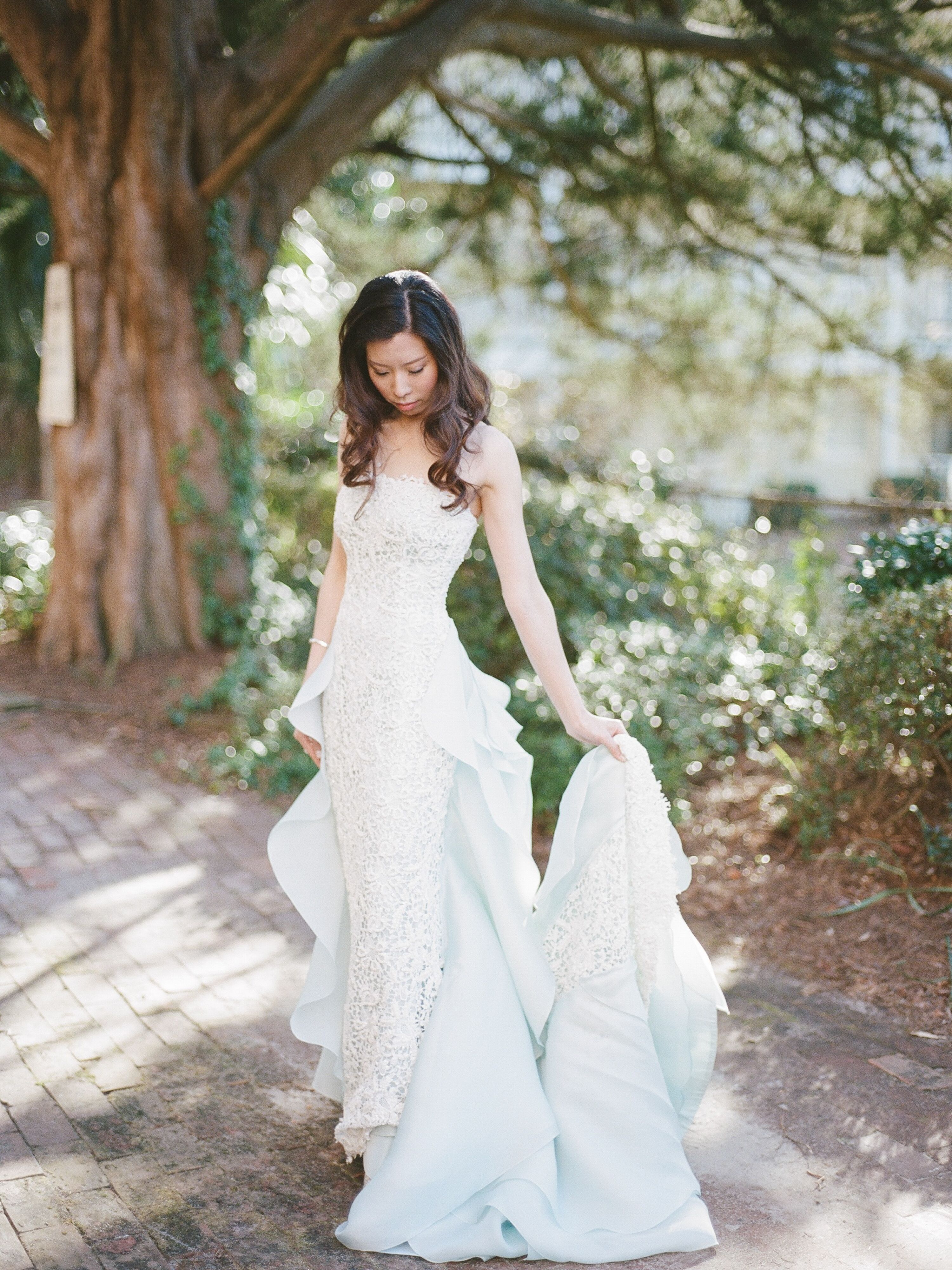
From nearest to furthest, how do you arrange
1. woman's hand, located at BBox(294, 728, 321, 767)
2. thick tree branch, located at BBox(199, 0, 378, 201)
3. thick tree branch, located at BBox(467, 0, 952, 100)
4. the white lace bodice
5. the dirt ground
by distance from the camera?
the white lace bodice, woman's hand, located at BBox(294, 728, 321, 767), the dirt ground, thick tree branch, located at BBox(199, 0, 378, 201), thick tree branch, located at BBox(467, 0, 952, 100)

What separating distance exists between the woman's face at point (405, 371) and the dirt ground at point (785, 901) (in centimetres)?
248

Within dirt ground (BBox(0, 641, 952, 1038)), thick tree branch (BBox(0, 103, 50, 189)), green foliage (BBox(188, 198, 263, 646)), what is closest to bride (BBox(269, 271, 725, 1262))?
dirt ground (BBox(0, 641, 952, 1038))

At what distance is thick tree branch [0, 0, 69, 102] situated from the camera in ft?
21.8

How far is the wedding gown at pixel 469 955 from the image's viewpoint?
247 centimetres

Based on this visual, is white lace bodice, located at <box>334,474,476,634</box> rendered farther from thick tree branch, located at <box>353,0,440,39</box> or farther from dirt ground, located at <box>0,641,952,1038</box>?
thick tree branch, located at <box>353,0,440,39</box>

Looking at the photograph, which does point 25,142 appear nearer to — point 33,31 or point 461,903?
point 33,31

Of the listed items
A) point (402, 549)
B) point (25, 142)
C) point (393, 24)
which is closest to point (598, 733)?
point (402, 549)

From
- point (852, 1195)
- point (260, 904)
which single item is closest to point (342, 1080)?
point (852, 1195)

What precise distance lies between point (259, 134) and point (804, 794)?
4.64 metres

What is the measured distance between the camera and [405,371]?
8.66 feet

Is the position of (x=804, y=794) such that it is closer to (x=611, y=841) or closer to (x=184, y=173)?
(x=611, y=841)

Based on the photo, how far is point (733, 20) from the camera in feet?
21.3
